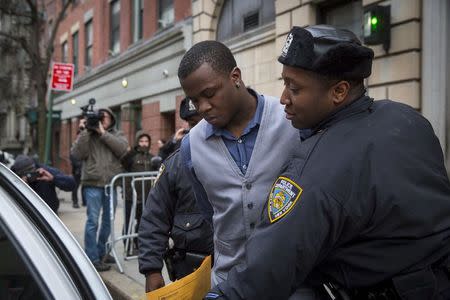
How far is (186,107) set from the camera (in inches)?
135

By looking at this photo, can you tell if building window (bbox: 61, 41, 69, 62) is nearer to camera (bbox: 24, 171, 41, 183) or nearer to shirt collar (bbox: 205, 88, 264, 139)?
camera (bbox: 24, 171, 41, 183)

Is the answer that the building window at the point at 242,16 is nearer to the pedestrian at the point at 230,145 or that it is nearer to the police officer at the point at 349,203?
the pedestrian at the point at 230,145

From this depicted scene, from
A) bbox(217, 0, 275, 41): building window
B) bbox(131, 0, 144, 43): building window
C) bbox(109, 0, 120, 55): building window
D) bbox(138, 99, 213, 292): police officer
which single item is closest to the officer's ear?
bbox(138, 99, 213, 292): police officer

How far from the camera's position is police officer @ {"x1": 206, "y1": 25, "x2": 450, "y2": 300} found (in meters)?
1.29

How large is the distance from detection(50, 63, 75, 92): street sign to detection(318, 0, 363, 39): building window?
5.90 meters

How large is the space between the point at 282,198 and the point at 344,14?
7.78 m

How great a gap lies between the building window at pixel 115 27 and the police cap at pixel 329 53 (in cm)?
1735

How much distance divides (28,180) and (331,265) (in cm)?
420

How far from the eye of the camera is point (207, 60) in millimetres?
2045

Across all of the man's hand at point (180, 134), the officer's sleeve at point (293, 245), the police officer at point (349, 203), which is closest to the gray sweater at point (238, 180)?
the police officer at point (349, 203)

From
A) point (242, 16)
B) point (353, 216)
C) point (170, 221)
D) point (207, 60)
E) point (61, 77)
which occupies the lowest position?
point (170, 221)

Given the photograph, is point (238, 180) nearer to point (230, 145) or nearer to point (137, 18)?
point (230, 145)

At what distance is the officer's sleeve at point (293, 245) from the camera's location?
1.28 m

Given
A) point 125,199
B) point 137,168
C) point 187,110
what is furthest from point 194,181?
point 137,168
